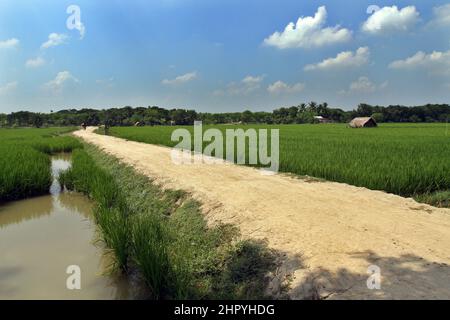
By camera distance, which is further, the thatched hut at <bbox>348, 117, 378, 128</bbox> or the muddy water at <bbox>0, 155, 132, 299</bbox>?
the thatched hut at <bbox>348, 117, 378, 128</bbox>

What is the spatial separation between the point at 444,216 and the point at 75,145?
2384cm

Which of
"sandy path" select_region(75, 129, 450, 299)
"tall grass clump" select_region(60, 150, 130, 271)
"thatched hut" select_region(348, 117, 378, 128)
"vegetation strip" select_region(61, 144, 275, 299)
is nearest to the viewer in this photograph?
"sandy path" select_region(75, 129, 450, 299)

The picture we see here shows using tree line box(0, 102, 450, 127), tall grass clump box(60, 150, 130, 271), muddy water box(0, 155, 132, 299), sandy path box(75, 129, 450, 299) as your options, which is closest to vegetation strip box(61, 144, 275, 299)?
tall grass clump box(60, 150, 130, 271)

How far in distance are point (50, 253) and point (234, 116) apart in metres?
102

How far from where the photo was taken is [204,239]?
5418mm

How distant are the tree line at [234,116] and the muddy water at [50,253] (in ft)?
248

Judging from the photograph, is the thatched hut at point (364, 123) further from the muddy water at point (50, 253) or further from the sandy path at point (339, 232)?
the muddy water at point (50, 253)

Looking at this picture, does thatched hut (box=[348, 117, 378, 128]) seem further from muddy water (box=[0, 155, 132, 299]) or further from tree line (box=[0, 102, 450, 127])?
muddy water (box=[0, 155, 132, 299])

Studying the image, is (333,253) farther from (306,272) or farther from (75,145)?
(75,145)

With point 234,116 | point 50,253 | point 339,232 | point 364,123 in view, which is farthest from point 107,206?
point 234,116

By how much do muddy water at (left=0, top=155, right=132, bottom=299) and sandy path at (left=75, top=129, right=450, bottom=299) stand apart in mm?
2037

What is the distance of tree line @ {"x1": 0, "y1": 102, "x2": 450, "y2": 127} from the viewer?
274 ft

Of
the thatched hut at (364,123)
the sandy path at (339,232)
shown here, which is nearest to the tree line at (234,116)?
the thatched hut at (364,123)
